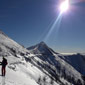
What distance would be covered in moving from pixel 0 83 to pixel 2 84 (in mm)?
481

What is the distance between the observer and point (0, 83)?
68.6ft

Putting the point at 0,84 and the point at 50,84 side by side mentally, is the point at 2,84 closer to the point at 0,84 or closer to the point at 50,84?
the point at 0,84

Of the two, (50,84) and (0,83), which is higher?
(50,84)

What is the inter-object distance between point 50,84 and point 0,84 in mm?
77877

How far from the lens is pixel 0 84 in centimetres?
2042

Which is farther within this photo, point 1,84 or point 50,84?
point 50,84

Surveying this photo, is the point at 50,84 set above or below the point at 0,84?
above

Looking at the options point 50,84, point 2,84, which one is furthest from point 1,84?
point 50,84

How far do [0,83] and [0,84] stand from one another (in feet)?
1.66

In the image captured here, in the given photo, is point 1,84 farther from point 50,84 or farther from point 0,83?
point 50,84

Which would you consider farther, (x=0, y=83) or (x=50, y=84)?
(x=50, y=84)

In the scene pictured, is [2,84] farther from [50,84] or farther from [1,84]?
[50,84]

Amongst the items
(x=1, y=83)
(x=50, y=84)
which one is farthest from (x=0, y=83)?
(x=50, y=84)

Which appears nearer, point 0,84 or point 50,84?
point 0,84
